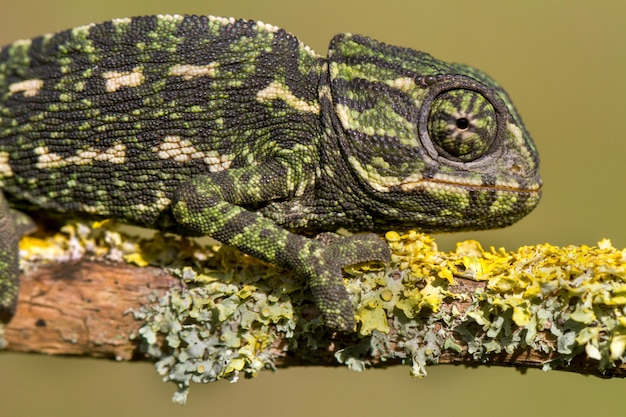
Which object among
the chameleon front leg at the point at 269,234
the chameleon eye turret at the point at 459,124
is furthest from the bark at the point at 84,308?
the chameleon eye turret at the point at 459,124

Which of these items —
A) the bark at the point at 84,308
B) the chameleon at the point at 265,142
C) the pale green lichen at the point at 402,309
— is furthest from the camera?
the bark at the point at 84,308

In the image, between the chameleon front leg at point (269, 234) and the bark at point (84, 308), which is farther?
the bark at point (84, 308)

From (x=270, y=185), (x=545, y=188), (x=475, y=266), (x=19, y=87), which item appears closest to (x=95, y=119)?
(x=19, y=87)

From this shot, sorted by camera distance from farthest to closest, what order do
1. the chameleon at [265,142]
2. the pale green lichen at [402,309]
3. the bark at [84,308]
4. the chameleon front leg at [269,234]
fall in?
the bark at [84,308], the chameleon at [265,142], the chameleon front leg at [269,234], the pale green lichen at [402,309]

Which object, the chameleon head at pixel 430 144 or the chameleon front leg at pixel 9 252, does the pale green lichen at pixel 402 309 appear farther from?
the chameleon front leg at pixel 9 252

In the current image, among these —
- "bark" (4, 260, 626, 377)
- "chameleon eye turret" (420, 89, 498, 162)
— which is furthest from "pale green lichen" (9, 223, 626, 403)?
"chameleon eye turret" (420, 89, 498, 162)
